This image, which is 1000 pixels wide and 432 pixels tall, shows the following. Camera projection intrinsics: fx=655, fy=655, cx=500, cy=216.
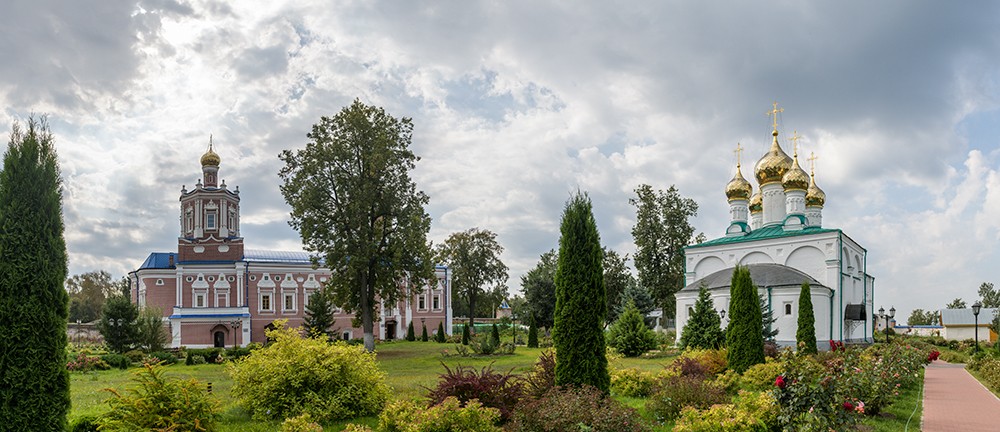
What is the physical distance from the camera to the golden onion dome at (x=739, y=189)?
1587 inches

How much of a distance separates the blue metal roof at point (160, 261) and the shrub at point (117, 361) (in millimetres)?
16268

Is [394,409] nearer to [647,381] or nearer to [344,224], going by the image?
[647,381]

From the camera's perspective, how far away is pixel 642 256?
133 ft

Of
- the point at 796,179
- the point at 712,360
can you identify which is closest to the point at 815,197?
the point at 796,179

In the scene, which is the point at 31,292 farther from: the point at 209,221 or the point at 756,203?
the point at 756,203

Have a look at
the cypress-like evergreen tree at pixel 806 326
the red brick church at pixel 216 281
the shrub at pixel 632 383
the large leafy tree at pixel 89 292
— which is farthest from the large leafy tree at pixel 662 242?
the large leafy tree at pixel 89 292

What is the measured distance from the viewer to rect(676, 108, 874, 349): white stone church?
99.8 ft

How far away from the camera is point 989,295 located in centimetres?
7456

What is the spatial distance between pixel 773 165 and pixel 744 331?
997 inches

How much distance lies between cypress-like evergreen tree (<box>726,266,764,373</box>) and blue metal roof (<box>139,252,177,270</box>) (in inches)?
1379

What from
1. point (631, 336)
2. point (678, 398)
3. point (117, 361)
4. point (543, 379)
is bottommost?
point (117, 361)

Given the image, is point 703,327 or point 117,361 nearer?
point 703,327

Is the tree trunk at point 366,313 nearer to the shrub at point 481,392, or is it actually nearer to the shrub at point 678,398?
the shrub at point 481,392

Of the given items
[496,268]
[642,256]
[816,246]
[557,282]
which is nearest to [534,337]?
[642,256]
